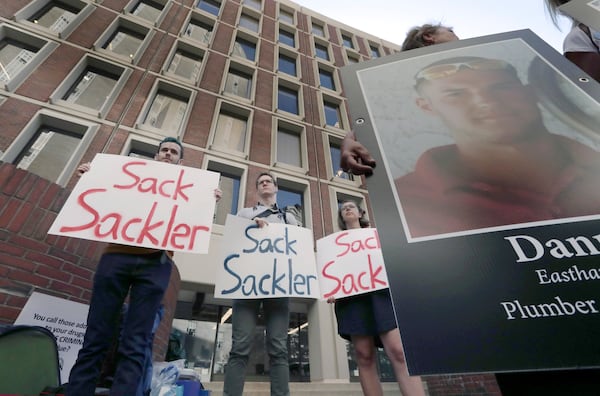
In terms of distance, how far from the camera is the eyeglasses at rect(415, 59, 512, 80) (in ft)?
2.72

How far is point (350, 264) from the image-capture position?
2.16 meters

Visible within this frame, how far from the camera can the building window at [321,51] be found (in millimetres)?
12375

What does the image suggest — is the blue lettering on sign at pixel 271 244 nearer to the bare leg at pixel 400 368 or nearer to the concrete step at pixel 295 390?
the bare leg at pixel 400 368

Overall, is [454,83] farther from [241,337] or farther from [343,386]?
[343,386]

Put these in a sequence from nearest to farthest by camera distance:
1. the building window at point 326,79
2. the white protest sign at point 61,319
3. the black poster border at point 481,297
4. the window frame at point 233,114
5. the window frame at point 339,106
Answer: the black poster border at point 481,297
the white protest sign at point 61,319
the window frame at point 233,114
the window frame at point 339,106
the building window at point 326,79

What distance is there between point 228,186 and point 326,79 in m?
7.18

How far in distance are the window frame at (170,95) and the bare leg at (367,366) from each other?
6587 millimetres

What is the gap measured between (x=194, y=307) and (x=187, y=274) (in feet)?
3.34

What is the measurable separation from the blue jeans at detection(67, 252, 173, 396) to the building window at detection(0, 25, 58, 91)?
7212 mm

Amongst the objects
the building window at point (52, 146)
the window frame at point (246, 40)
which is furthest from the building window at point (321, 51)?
the building window at point (52, 146)

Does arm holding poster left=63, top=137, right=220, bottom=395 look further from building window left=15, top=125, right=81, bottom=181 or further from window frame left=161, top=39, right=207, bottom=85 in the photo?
window frame left=161, top=39, right=207, bottom=85

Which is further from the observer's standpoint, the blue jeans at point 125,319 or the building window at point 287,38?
the building window at point 287,38

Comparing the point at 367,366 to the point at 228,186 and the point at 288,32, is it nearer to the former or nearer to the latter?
the point at 228,186

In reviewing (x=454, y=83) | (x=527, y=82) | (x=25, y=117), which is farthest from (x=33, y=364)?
(x=25, y=117)
